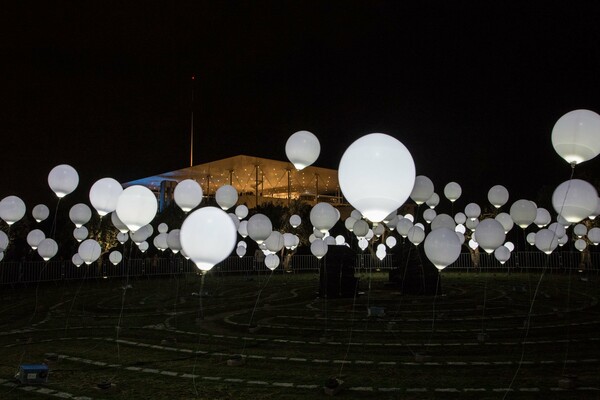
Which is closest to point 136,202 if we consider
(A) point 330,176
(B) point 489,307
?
(B) point 489,307

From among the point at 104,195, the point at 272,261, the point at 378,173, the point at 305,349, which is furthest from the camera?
the point at 272,261

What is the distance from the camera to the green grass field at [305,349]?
7934 mm

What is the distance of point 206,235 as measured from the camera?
26.6 ft

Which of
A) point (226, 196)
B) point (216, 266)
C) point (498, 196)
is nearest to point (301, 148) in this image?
point (226, 196)

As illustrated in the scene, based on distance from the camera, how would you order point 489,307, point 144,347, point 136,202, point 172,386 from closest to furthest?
point 172,386 < point 136,202 < point 144,347 < point 489,307

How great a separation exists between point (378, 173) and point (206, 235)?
3.28 m

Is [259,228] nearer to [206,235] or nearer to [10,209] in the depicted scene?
[206,235]

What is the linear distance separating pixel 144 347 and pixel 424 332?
716 cm

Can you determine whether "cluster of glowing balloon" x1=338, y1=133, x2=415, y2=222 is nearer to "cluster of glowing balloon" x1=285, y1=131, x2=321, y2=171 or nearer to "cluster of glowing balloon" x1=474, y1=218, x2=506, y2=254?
"cluster of glowing balloon" x1=285, y1=131, x2=321, y2=171

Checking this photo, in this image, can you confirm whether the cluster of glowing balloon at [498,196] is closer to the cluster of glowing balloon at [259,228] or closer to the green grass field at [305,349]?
the green grass field at [305,349]

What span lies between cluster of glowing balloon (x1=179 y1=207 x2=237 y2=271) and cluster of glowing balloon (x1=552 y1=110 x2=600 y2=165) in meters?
6.09

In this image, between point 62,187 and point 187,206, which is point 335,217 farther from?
point 62,187

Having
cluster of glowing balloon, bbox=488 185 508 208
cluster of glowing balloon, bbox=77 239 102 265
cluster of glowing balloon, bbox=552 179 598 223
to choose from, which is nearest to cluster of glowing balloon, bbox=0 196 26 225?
cluster of glowing balloon, bbox=77 239 102 265

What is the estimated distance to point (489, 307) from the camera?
1770 cm
